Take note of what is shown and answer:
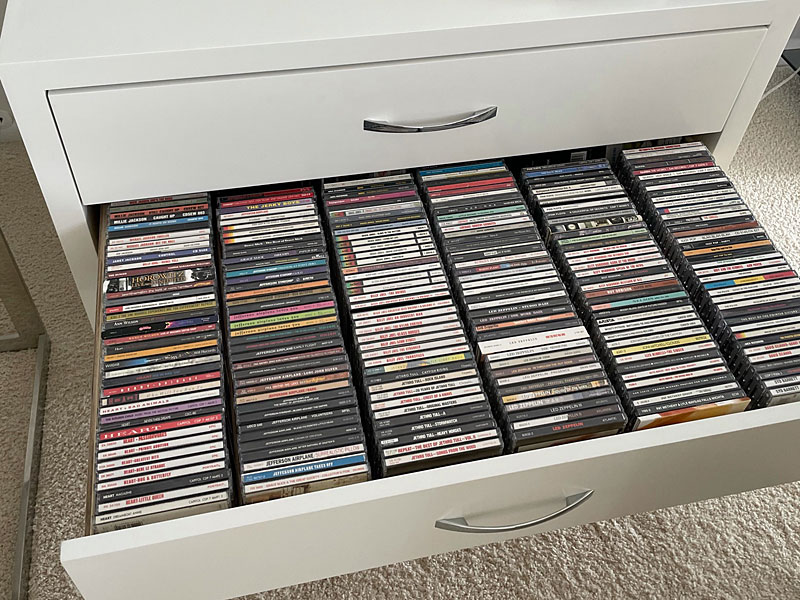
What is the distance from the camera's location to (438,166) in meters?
1.10

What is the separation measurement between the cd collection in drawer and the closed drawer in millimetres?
39

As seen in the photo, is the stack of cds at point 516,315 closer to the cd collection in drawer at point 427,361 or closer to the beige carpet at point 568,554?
the cd collection in drawer at point 427,361

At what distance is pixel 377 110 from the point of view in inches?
38.4

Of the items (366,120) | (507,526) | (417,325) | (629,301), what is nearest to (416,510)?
(507,526)

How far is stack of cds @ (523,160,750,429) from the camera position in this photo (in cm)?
85

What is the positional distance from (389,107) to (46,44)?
1.27ft

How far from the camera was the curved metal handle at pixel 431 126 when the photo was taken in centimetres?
98

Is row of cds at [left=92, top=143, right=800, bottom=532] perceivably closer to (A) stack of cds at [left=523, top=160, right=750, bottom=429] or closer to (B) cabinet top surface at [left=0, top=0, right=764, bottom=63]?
(A) stack of cds at [left=523, top=160, right=750, bottom=429]

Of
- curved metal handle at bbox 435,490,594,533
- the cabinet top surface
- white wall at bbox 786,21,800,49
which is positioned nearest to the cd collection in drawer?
curved metal handle at bbox 435,490,594,533

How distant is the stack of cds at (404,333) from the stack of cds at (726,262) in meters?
0.29

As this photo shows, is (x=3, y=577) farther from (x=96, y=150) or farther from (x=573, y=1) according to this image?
(x=573, y=1)

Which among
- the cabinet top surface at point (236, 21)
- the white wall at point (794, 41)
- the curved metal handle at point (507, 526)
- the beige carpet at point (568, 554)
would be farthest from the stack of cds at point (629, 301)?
the white wall at point (794, 41)

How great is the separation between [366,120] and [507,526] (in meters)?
0.50

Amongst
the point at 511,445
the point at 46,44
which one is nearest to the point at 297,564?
the point at 511,445
